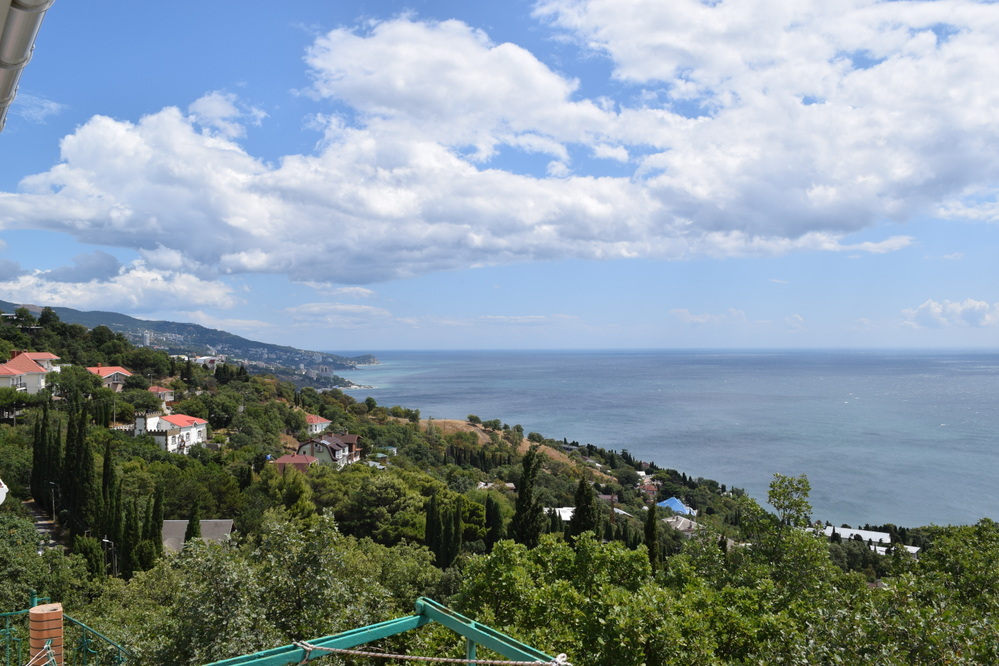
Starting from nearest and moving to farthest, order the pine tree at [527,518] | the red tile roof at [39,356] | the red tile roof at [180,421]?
1. the pine tree at [527,518]
2. the red tile roof at [180,421]
3. the red tile roof at [39,356]

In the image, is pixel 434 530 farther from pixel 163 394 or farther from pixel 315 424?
pixel 315 424

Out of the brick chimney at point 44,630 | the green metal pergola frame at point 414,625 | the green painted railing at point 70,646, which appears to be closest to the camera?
the green metal pergola frame at point 414,625

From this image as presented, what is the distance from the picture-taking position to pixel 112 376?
42344 millimetres

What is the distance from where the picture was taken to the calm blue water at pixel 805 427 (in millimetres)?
41312

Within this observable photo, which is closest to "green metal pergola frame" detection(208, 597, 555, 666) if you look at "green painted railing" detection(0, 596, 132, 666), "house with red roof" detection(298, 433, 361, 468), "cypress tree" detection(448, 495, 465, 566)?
"green painted railing" detection(0, 596, 132, 666)

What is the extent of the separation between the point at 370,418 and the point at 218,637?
5709 cm

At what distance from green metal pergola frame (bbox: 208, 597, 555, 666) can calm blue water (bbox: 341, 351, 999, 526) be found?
40.9 metres

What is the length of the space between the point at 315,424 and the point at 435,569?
3817 centimetres

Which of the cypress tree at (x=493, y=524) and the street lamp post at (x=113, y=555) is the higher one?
the street lamp post at (x=113, y=555)

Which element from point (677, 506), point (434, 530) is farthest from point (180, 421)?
point (677, 506)

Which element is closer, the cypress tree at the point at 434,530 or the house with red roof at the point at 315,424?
the cypress tree at the point at 434,530

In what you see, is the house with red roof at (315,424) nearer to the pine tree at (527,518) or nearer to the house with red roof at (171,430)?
the house with red roof at (171,430)

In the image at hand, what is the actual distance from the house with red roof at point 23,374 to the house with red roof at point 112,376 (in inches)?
175

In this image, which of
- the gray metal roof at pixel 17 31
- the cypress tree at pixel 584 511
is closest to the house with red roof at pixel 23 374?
the cypress tree at pixel 584 511
